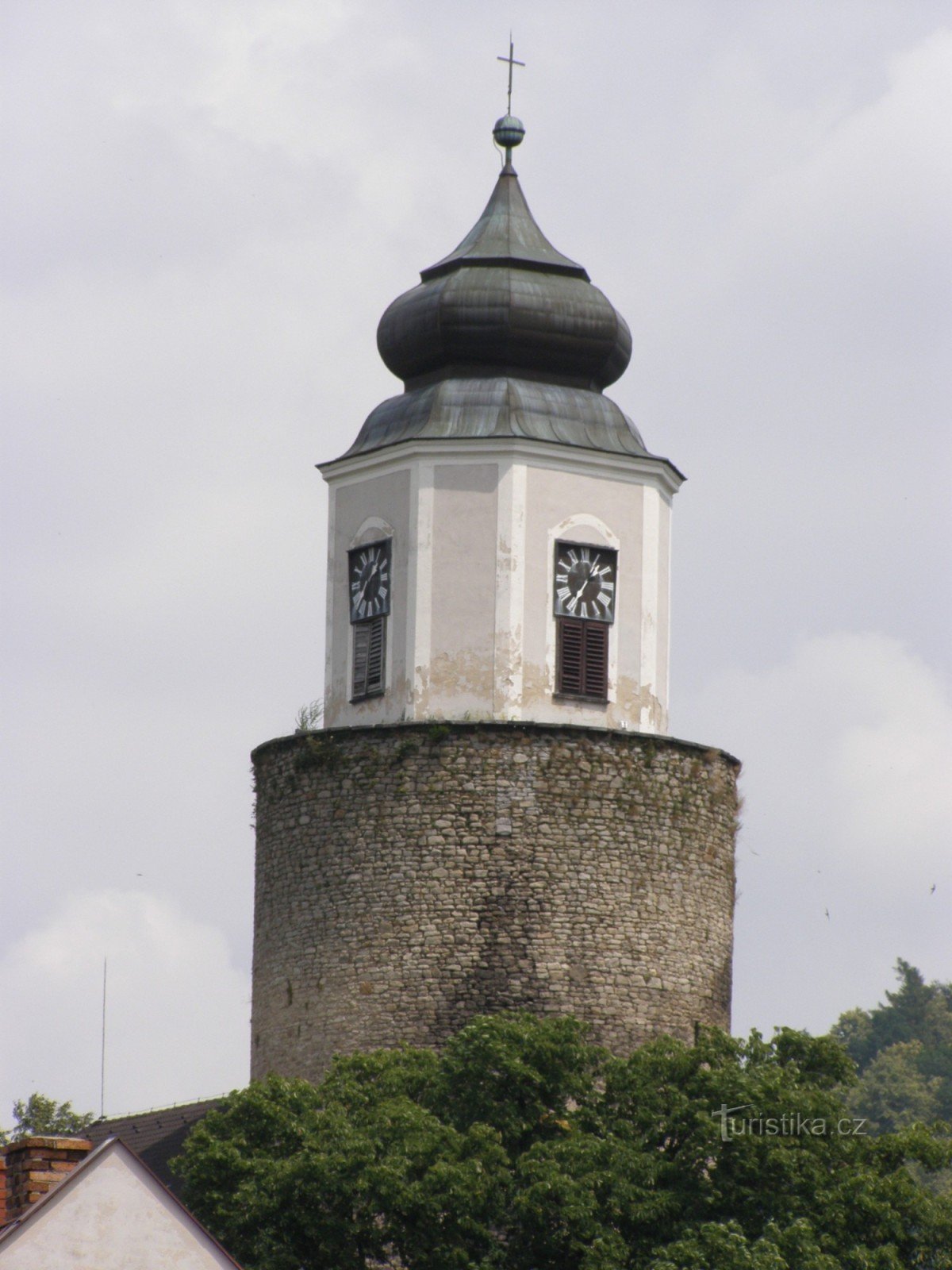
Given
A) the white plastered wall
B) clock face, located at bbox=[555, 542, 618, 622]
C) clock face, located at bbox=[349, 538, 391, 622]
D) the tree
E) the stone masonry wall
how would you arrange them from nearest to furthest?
the tree
the stone masonry wall
the white plastered wall
clock face, located at bbox=[555, 542, 618, 622]
clock face, located at bbox=[349, 538, 391, 622]

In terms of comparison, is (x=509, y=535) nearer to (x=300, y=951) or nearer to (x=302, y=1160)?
(x=300, y=951)

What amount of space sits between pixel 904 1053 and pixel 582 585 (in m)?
59.0

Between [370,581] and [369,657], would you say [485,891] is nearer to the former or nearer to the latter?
[369,657]

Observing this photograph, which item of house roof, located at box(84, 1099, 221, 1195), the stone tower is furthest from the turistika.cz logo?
house roof, located at box(84, 1099, 221, 1195)

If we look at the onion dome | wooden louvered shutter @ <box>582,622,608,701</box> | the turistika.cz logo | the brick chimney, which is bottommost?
the brick chimney

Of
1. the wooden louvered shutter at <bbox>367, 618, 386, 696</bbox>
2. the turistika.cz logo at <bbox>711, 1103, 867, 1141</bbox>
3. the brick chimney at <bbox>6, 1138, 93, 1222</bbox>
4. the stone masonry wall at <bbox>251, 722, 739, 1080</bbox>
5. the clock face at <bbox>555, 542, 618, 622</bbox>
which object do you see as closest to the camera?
the brick chimney at <bbox>6, 1138, 93, 1222</bbox>

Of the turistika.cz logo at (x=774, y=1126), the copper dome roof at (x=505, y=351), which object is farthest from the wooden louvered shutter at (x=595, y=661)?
the turistika.cz logo at (x=774, y=1126)

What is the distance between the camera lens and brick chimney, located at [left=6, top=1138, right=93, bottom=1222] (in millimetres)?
24672

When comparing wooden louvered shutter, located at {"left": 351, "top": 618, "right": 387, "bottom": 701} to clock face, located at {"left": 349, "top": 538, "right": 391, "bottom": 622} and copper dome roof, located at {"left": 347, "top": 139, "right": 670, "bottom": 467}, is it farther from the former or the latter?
copper dome roof, located at {"left": 347, "top": 139, "right": 670, "bottom": 467}

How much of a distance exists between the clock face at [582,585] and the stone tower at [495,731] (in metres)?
0.03

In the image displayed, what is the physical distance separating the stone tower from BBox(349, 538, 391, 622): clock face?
0.04 meters

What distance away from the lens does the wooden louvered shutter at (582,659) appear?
37.6m

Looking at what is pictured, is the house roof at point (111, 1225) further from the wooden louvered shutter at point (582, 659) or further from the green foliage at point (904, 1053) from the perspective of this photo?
the green foliage at point (904, 1053)

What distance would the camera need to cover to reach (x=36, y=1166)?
81.1 feet
